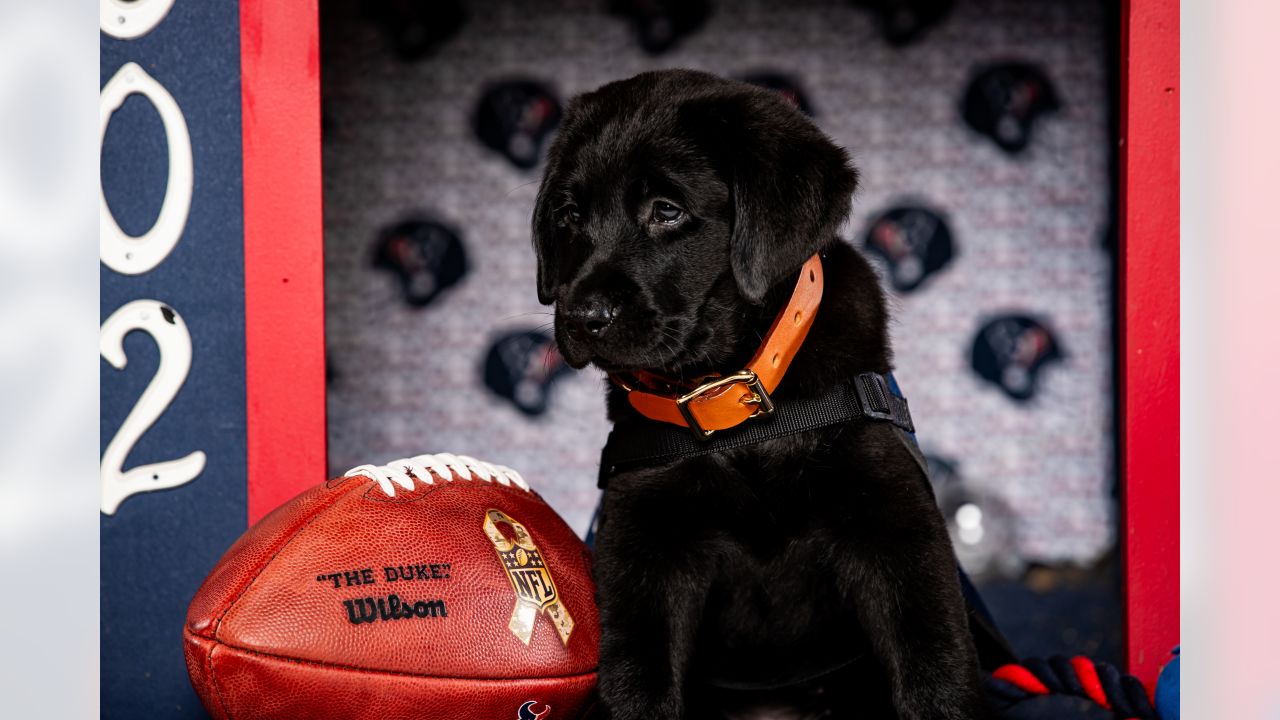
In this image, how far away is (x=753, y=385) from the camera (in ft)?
5.19

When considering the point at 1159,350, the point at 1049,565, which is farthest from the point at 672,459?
the point at 1049,565

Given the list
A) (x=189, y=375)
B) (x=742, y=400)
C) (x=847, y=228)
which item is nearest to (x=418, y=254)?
(x=189, y=375)

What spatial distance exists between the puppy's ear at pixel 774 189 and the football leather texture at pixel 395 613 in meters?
0.54

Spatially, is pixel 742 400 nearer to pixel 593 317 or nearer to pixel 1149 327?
pixel 593 317

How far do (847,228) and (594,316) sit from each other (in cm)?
183

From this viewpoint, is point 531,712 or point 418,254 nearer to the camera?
point 531,712

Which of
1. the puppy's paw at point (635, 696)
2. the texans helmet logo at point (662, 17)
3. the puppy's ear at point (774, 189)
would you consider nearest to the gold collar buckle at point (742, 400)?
the puppy's ear at point (774, 189)

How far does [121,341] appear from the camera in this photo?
7.23 feet

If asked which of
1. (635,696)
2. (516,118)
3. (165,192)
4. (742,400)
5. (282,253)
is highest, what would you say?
(516,118)

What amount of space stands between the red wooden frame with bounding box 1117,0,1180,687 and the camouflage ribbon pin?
1471mm

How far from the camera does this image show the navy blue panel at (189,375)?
2191 mm

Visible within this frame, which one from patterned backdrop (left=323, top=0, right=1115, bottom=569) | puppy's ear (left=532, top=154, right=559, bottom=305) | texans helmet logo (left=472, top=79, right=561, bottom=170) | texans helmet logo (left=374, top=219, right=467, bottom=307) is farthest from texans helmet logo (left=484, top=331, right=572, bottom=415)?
puppy's ear (left=532, top=154, right=559, bottom=305)

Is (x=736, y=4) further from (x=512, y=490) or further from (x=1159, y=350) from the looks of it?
(x=512, y=490)

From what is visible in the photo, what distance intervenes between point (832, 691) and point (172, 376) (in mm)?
1428
